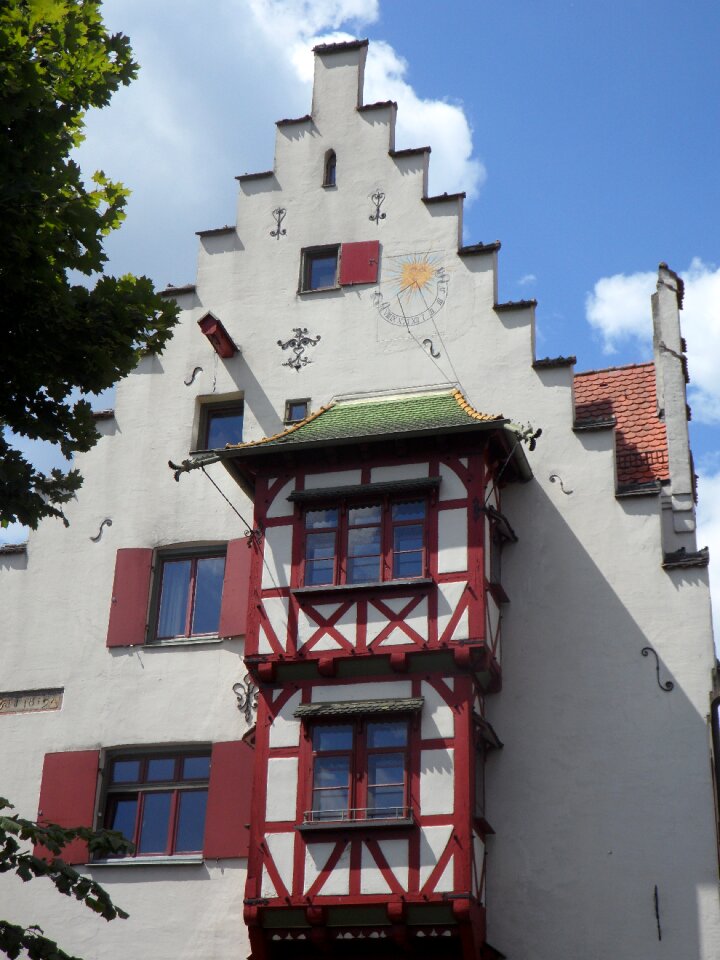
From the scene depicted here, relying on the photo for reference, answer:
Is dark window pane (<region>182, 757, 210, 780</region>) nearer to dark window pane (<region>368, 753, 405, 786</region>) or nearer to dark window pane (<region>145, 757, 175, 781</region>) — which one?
dark window pane (<region>145, 757, 175, 781</region>)

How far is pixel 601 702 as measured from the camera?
60.5ft

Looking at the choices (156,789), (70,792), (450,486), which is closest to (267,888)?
(156,789)

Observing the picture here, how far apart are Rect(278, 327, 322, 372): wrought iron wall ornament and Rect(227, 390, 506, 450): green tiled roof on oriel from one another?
3.57 feet

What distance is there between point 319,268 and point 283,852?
9.48m

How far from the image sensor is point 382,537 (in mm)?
18641

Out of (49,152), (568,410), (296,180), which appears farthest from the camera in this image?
(296,180)

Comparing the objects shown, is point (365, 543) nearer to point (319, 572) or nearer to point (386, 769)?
point (319, 572)

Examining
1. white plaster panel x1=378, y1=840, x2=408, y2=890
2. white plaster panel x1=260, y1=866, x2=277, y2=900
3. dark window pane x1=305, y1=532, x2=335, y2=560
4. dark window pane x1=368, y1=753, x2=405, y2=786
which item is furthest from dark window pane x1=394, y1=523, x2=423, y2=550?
white plaster panel x1=260, y1=866, x2=277, y2=900

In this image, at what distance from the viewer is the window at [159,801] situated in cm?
1925

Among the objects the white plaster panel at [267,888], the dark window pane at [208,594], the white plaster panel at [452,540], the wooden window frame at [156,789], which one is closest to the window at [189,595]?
the dark window pane at [208,594]

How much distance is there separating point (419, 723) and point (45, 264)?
775 cm

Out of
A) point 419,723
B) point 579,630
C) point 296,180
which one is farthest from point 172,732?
point 296,180

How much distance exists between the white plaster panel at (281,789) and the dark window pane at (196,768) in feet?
6.48

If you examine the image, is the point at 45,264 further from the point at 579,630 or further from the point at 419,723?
the point at 579,630
